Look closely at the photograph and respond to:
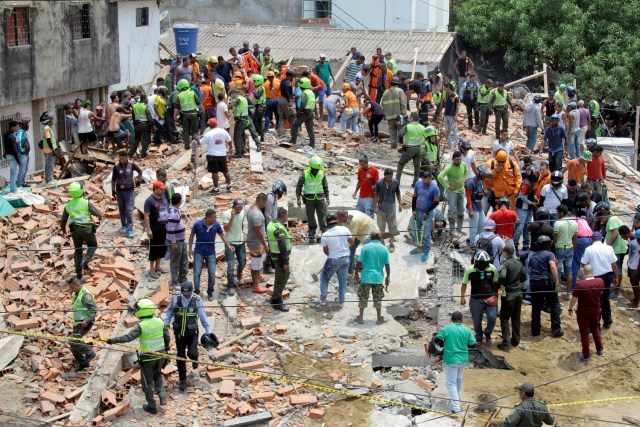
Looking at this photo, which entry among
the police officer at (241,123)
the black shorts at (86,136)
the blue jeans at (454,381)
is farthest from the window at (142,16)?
the blue jeans at (454,381)

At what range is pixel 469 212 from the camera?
18297 millimetres

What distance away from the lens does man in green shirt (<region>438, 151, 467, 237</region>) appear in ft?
58.5

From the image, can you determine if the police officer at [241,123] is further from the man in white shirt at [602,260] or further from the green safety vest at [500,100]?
the man in white shirt at [602,260]

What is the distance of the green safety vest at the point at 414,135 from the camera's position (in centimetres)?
1931

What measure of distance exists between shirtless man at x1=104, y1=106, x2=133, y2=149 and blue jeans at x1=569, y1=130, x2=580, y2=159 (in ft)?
34.6

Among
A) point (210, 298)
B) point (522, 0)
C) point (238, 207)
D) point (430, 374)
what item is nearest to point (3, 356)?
point (210, 298)

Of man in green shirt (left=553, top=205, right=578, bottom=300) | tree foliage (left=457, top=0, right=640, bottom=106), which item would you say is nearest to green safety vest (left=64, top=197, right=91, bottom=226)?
man in green shirt (left=553, top=205, right=578, bottom=300)

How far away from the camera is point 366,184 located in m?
18.0

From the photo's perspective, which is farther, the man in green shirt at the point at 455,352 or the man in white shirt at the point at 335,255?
the man in white shirt at the point at 335,255

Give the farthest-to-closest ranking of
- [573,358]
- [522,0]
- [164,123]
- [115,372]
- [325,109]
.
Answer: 1. [522,0]
2. [325,109]
3. [164,123]
4. [573,358]
5. [115,372]

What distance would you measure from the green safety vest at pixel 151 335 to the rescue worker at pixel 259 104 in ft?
33.3

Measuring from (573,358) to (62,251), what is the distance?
30.6ft

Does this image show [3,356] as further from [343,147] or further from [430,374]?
[343,147]

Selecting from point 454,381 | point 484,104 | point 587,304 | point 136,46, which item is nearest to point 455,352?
point 454,381
